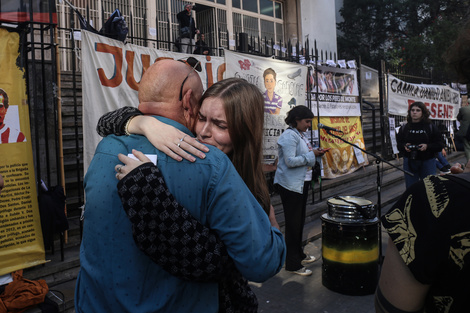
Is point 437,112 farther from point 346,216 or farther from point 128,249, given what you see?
point 128,249

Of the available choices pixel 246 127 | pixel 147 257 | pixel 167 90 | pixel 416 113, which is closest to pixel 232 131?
pixel 246 127

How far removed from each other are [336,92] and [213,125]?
7403 mm

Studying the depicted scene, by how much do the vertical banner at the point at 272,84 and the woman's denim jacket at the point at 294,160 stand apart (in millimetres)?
1697

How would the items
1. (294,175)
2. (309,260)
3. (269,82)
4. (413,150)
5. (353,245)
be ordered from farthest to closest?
(269,82)
(413,150)
(309,260)
(294,175)
(353,245)

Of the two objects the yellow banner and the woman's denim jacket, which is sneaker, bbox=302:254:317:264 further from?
the yellow banner

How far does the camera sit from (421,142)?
6395 mm

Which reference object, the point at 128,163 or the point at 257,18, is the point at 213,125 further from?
the point at 257,18

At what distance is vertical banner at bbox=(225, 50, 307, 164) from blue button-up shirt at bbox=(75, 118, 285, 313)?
497 cm

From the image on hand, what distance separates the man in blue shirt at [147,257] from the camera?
1.21 meters

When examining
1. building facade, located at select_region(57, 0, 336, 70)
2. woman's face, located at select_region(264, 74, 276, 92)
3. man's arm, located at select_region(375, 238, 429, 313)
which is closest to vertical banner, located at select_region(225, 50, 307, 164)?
woman's face, located at select_region(264, 74, 276, 92)

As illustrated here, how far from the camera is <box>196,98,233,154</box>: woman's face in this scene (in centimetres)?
156

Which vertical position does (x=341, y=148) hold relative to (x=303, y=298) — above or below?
above

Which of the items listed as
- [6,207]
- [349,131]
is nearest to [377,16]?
[349,131]

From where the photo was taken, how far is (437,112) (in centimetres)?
1177
